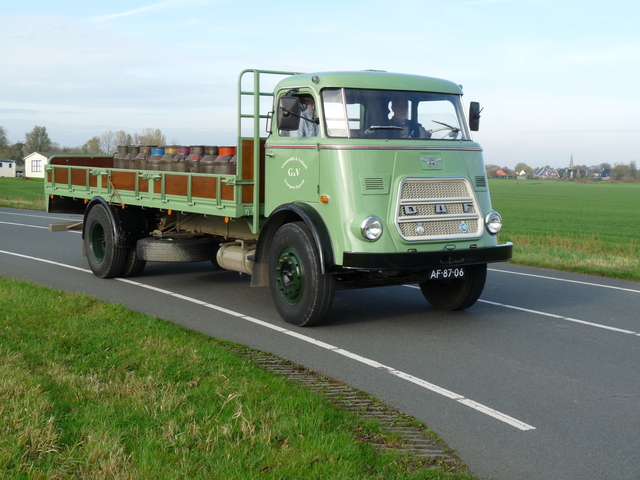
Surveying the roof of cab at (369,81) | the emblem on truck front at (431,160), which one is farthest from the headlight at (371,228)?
the roof of cab at (369,81)

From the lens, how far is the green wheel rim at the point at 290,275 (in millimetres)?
8430

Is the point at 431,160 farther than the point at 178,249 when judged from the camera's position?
No

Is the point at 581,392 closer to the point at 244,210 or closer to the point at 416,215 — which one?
the point at 416,215

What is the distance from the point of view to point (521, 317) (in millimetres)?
9078

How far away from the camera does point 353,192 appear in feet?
25.9

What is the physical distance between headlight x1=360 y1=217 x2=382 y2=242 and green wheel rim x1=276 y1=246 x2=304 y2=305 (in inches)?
37.3

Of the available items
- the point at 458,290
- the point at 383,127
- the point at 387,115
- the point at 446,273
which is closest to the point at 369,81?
the point at 387,115

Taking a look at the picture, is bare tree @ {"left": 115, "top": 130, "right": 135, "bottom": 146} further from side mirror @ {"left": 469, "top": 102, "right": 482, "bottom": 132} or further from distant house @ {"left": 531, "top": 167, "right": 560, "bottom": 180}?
distant house @ {"left": 531, "top": 167, "right": 560, "bottom": 180}

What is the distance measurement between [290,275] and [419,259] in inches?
60.2

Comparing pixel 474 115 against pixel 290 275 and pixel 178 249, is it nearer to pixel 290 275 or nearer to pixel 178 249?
pixel 290 275

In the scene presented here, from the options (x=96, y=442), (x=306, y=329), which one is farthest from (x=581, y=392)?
(x=96, y=442)

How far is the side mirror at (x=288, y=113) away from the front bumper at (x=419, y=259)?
1556 mm

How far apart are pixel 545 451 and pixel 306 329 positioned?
3927 mm

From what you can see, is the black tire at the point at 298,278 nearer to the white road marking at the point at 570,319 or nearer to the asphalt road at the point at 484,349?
the asphalt road at the point at 484,349
